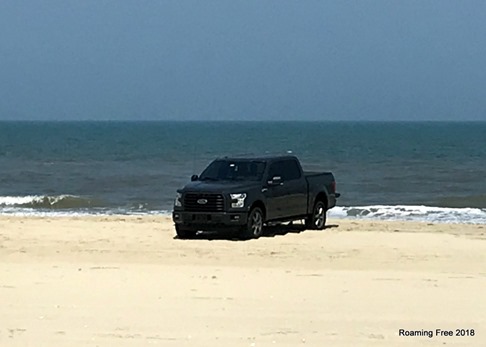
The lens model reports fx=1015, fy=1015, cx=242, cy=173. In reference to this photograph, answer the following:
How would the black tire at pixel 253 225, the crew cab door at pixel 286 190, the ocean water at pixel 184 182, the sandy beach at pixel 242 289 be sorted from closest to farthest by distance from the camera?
the sandy beach at pixel 242 289, the black tire at pixel 253 225, the crew cab door at pixel 286 190, the ocean water at pixel 184 182

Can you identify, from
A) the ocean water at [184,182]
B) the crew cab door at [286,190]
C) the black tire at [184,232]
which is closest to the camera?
the black tire at [184,232]

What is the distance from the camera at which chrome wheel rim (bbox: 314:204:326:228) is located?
66.5ft

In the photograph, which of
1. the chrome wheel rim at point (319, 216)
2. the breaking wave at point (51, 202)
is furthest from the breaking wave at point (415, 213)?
the breaking wave at point (51, 202)

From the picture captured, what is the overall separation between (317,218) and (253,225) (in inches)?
93.5

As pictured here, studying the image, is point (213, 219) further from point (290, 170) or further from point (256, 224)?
point (290, 170)

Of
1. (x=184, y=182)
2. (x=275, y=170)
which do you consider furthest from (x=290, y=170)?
(x=184, y=182)

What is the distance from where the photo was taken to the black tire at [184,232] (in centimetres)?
1852

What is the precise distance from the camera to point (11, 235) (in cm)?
1961

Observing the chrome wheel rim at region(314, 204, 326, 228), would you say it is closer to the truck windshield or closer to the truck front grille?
the truck windshield

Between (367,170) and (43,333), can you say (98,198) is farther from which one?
(43,333)

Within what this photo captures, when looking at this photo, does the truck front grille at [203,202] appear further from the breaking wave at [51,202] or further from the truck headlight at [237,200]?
the breaking wave at [51,202]

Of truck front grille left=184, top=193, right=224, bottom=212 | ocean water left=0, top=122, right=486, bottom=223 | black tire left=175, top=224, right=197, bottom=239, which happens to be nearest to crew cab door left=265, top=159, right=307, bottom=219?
truck front grille left=184, top=193, right=224, bottom=212

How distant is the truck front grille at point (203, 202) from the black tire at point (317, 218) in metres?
2.82

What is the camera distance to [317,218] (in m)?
20.3
